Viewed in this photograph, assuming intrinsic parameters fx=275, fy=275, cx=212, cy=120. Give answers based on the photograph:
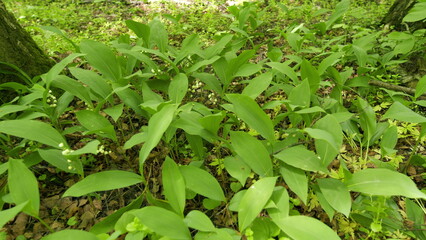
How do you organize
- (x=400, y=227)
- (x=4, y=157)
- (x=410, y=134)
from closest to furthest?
(x=400, y=227) → (x=4, y=157) → (x=410, y=134)

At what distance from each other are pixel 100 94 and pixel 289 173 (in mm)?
1474

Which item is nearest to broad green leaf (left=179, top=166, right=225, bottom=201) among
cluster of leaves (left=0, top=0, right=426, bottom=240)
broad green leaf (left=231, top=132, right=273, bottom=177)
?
cluster of leaves (left=0, top=0, right=426, bottom=240)

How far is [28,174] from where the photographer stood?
142 cm

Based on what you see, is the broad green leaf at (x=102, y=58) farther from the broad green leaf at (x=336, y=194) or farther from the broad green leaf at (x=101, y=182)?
the broad green leaf at (x=336, y=194)

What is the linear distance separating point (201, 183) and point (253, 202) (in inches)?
13.6

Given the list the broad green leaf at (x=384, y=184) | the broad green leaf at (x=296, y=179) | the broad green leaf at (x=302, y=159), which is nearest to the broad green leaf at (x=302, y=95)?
the broad green leaf at (x=302, y=159)

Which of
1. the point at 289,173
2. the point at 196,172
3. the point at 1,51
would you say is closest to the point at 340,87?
the point at 289,173

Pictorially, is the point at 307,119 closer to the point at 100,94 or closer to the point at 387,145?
the point at 387,145

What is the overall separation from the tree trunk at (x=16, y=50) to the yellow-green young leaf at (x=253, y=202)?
2.34 m

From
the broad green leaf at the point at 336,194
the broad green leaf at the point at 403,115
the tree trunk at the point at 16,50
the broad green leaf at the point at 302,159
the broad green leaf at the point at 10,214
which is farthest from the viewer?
the tree trunk at the point at 16,50

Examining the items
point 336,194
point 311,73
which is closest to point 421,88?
point 311,73

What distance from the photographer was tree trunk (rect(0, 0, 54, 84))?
247 centimetres

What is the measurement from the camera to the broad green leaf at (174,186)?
150 cm

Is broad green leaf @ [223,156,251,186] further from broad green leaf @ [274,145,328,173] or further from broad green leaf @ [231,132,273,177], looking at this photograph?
broad green leaf @ [274,145,328,173]
